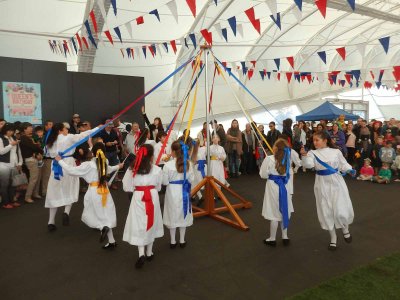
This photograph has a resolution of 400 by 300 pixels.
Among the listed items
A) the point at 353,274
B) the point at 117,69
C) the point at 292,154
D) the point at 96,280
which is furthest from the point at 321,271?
the point at 117,69

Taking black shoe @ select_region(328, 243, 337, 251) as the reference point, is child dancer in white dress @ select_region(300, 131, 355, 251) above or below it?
above

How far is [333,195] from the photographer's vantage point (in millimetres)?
3521

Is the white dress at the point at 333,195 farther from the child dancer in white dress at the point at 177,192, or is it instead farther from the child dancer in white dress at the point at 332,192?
the child dancer in white dress at the point at 177,192

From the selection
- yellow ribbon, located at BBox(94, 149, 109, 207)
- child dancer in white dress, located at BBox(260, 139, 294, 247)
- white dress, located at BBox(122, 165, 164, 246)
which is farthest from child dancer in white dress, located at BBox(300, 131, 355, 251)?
yellow ribbon, located at BBox(94, 149, 109, 207)

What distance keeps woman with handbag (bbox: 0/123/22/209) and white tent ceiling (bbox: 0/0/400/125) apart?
3336 mm

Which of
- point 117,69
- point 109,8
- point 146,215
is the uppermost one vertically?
point 109,8

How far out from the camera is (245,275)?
2953 mm

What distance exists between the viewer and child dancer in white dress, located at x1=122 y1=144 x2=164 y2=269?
312 centimetres

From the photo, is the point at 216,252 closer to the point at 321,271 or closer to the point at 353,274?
the point at 321,271

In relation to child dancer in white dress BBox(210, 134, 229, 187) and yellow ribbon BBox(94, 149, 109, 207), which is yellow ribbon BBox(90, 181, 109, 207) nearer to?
yellow ribbon BBox(94, 149, 109, 207)

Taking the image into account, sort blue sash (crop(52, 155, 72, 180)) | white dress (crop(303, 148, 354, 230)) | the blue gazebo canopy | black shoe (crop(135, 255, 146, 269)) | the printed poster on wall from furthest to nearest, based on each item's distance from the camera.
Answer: the blue gazebo canopy
the printed poster on wall
blue sash (crop(52, 155, 72, 180))
white dress (crop(303, 148, 354, 230))
black shoe (crop(135, 255, 146, 269))

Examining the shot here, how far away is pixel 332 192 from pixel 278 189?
1.91 feet

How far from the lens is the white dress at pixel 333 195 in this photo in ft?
11.4

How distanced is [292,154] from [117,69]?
11.3m
